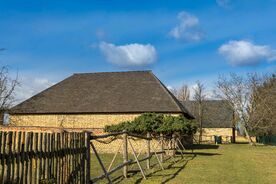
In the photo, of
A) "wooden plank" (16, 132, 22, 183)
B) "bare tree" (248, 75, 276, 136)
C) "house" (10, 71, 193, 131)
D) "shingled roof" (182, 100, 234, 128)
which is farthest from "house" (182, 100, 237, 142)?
"wooden plank" (16, 132, 22, 183)

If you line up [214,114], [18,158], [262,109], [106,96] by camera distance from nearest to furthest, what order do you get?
[18,158] < [106,96] < [262,109] < [214,114]

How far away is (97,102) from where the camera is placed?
34312 mm

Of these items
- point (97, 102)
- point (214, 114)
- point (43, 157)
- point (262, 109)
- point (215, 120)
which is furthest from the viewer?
point (214, 114)

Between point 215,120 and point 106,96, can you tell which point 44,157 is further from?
point 215,120

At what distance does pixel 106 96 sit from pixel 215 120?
1385 inches

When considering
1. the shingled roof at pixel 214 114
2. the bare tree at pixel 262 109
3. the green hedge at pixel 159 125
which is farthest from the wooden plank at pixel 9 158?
the shingled roof at pixel 214 114

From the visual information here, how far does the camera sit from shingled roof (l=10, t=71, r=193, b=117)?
3300 centimetres

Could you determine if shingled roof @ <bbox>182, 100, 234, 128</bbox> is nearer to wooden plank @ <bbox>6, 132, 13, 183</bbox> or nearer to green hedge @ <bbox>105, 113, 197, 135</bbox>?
green hedge @ <bbox>105, 113, 197, 135</bbox>

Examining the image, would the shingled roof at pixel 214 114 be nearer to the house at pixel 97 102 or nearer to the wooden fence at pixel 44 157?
the house at pixel 97 102

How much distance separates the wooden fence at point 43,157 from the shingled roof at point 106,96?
2333 cm

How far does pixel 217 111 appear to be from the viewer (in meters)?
66.4

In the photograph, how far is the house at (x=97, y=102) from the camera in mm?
32906

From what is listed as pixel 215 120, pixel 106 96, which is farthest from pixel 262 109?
pixel 106 96

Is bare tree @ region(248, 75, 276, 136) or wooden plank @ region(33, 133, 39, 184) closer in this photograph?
wooden plank @ region(33, 133, 39, 184)
